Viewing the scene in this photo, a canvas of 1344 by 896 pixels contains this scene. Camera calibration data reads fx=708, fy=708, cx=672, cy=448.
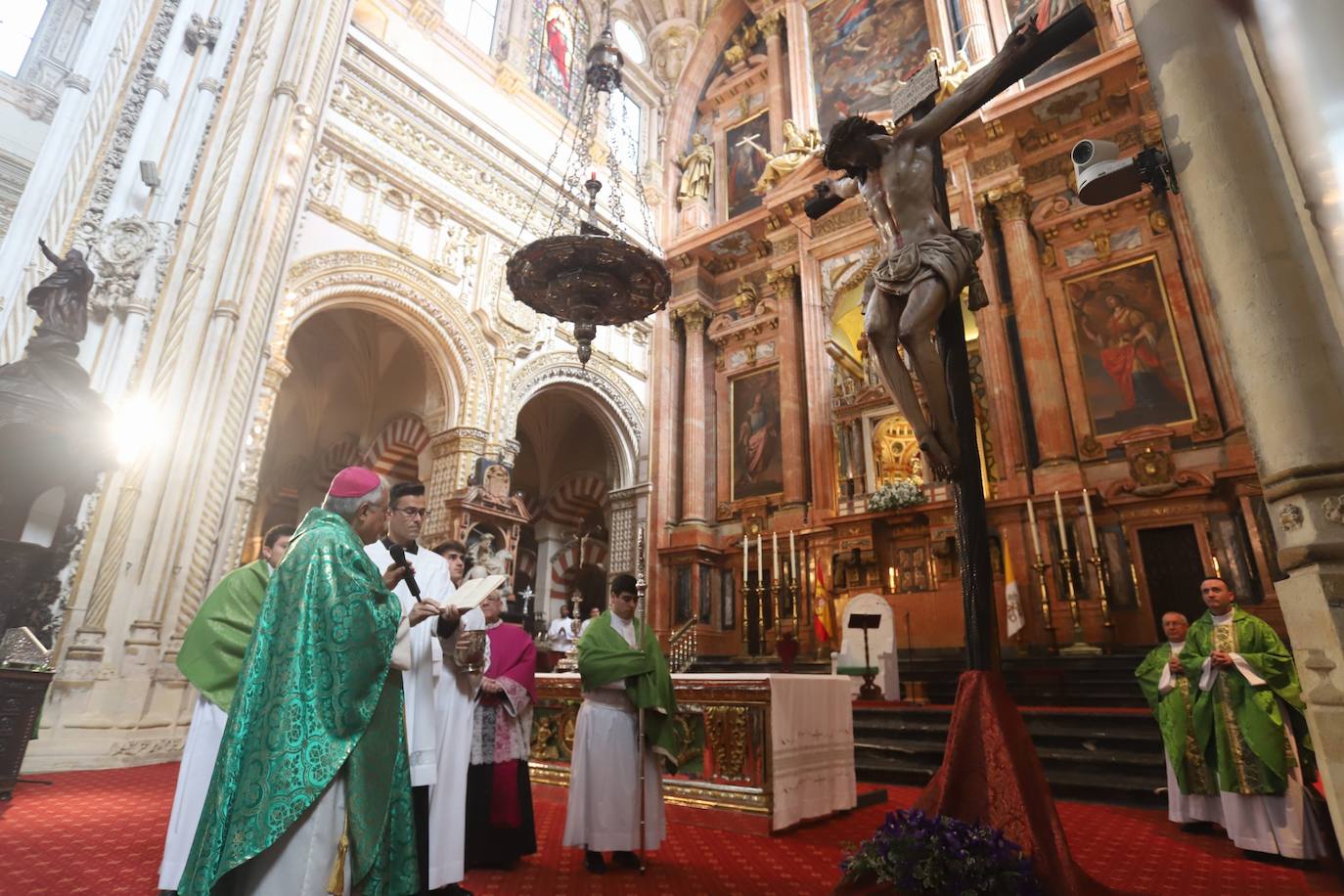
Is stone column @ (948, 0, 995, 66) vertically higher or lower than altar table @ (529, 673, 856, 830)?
higher

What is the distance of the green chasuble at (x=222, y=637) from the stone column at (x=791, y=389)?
922 centimetres

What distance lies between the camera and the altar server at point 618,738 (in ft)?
11.1

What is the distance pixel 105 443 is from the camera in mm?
5750

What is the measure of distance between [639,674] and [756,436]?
8855 mm

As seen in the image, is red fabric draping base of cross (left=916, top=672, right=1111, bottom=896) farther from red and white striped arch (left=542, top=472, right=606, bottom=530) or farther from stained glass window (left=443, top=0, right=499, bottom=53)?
red and white striped arch (left=542, top=472, right=606, bottom=530)

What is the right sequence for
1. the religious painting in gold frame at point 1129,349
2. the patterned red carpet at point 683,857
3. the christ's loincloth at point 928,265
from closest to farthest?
1. the christ's loincloth at point 928,265
2. the patterned red carpet at point 683,857
3. the religious painting in gold frame at point 1129,349

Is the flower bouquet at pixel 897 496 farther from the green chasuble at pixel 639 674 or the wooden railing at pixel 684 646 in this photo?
the green chasuble at pixel 639 674

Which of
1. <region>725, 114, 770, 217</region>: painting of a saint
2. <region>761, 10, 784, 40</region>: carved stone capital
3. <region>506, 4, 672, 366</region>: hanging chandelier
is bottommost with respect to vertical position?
<region>506, 4, 672, 366</region>: hanging chandelier

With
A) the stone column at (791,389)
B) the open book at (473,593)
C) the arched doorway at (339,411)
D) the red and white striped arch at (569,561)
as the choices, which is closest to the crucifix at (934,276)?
the open book at (473,593)

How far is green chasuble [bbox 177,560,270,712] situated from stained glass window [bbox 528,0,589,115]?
12367 mm

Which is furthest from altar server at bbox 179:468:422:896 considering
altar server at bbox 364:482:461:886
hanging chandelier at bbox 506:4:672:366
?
hanging chandelier at bbox 506:4:672:366

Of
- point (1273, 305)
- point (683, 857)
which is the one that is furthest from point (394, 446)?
point (1273, 305)

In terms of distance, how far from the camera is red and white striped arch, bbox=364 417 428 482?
11.9 m

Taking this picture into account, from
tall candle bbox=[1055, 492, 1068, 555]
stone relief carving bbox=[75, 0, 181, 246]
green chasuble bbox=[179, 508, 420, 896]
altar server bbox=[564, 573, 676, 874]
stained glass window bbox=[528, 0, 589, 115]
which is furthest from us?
stained glass window bbox=[528, 0, 589, 115]
